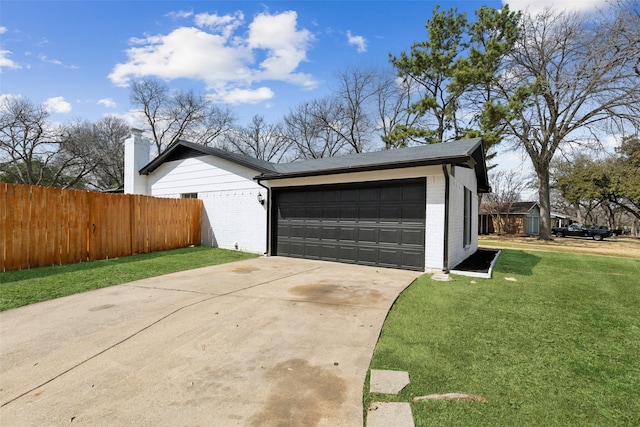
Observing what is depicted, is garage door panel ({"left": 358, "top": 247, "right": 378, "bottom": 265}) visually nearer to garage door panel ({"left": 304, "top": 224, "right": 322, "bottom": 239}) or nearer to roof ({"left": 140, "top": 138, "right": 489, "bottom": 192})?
garage door panel ({"left": 304, "top": 224, "right": 322, "bottom": 239})

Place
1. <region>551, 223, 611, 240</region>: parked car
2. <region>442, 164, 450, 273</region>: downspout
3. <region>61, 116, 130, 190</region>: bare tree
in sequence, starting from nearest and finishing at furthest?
<region>442, 164, 450, 273</region>: downspout, <region>61, 116, 130, 190</region>: bare tree, <region>551, 223, 611, 240</region>: parked car

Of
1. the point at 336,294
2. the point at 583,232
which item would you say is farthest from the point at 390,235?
the point at 583,232

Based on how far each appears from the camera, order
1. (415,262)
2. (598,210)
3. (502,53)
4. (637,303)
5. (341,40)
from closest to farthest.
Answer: (637,303)
(415,262)
(341,40)
(502,53)
(598,210)

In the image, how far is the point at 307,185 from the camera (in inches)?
369

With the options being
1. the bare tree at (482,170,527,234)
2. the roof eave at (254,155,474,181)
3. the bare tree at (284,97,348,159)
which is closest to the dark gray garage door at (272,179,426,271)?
the roof eave at (254,155,474,181)

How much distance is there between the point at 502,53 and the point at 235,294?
891 inches

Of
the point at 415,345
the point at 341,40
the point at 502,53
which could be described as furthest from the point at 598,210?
the point at 415,345

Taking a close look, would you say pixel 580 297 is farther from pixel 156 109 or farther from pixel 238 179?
pixel 156 109

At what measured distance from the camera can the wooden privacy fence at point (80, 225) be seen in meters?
6.82

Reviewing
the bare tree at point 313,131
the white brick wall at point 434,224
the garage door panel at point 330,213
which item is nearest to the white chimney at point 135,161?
the garage door panel at point 330,213

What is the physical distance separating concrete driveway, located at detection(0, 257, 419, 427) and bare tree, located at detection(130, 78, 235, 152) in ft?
92.3

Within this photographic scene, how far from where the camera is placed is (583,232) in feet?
91.2

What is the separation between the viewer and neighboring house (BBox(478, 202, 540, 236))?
97.5 feet

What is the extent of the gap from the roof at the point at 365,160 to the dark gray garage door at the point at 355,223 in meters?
0.57
